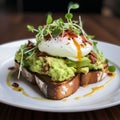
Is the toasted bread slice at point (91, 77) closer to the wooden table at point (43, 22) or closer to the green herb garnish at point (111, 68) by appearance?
the green herb garnish at point (111, 68)

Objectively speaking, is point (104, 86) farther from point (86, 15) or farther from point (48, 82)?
point (86, 15)

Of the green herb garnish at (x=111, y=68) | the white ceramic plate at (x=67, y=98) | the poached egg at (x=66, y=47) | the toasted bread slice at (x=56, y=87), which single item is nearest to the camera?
the white ceramic plate at (x=67, y=98)

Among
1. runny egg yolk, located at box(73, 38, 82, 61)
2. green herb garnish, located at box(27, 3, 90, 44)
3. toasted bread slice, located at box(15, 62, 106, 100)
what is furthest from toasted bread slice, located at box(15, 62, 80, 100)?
green herb garnish, located at box(27, 3, 90, 44)

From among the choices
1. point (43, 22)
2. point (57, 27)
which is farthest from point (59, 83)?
point (43, 22)

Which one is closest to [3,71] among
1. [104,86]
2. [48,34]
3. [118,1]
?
[48,34]

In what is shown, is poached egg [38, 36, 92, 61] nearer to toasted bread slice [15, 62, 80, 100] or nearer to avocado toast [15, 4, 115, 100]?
avocado toast [15, 4, 115, 100]

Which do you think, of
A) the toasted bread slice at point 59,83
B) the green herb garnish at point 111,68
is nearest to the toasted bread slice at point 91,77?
the toasted bread slice at point 59,83

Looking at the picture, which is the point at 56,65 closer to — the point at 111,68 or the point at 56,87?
the point at 56,87
